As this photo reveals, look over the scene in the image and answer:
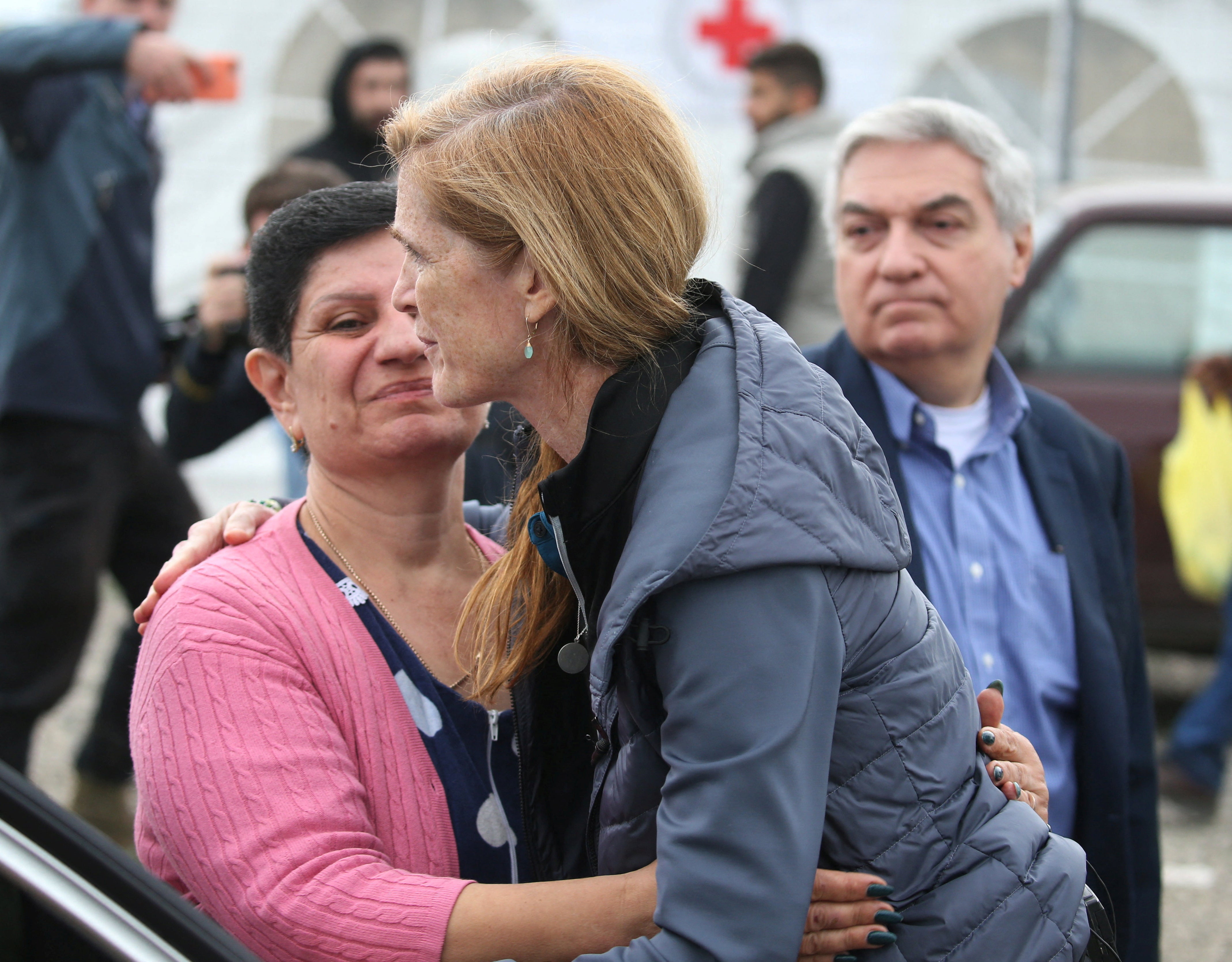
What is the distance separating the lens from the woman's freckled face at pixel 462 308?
4.38ft

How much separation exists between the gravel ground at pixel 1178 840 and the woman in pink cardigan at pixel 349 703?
1.49 meters

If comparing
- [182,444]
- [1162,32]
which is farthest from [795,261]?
[1162,32]

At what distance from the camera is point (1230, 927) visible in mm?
3596

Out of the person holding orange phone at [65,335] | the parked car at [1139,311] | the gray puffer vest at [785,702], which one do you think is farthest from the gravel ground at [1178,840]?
the gray puffer vest at [785,702]

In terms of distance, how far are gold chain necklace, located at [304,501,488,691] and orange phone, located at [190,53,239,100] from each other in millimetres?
1797

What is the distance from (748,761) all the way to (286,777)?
517 millimetres

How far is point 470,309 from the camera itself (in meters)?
1.35

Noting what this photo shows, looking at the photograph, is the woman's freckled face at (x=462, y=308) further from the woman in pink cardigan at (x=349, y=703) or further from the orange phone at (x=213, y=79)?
the orange phone at (x=213, y=79)

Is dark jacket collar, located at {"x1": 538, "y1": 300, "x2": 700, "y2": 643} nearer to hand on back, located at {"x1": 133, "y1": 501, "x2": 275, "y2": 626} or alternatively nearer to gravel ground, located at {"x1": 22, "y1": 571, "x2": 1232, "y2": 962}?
hand on back, located at {"x1": 133, "y1": 501, "x2": 275, "y2": 626}

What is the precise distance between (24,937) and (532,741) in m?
0.57

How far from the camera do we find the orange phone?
3.18m

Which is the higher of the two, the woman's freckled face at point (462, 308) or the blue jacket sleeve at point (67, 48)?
the blue jacket sleeve at point (67, 48)

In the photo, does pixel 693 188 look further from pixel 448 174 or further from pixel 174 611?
pixel 174 611

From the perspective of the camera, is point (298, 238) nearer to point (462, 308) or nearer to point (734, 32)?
point (462, 308)
